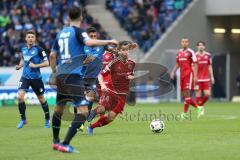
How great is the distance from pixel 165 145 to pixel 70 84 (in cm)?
221

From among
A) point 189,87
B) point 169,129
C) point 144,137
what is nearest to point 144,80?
point 189,87

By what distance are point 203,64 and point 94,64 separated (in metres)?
6.44

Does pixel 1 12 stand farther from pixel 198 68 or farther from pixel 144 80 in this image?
pixel 198 68

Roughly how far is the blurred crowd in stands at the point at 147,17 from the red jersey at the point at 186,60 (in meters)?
15.9

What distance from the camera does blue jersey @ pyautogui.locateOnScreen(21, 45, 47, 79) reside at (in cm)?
1848

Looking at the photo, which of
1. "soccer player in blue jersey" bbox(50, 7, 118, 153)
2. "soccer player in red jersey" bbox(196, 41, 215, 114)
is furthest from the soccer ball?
"soccer player in red jersey" bbox(196, 41, 215, 114)

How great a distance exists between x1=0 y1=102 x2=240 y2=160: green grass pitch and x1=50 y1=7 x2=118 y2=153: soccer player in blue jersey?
0.45 m

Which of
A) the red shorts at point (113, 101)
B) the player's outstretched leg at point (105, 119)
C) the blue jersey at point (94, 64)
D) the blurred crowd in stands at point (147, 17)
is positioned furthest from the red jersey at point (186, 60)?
the blurred crowd in stands at point (147, 17)

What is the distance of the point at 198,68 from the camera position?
24719 millimetres

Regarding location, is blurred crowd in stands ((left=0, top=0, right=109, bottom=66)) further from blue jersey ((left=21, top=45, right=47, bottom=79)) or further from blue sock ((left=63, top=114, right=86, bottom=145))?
blue sock ((left=63, top=114, right=86, bottom=145))

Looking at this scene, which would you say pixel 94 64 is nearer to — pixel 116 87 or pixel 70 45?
pixel 116 87

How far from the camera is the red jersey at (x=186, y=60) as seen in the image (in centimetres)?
2233

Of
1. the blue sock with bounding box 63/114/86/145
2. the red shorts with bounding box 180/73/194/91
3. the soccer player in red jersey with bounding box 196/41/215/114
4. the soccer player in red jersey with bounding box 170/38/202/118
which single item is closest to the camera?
the blue sock with bounding box 63/114/86/145

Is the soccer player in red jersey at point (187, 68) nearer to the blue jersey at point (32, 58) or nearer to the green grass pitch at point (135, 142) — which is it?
the green grass pitch at point (135, 142)
